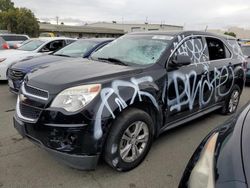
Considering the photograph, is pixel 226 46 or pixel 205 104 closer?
pixel 205 104

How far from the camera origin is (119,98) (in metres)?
2.81

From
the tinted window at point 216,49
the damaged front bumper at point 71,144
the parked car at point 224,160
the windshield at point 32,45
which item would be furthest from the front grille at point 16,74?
the parked car at point 224,160

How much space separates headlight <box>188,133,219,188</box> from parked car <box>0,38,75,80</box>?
6470 millimetres

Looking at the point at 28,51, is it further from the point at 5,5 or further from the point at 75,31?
the point at 5,5

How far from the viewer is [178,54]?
3.69 meters

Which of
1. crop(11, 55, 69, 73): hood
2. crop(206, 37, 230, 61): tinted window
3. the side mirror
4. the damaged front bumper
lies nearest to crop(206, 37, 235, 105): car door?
crop(206, 37, 230, 61): tinted window

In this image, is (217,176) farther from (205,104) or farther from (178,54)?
(205,104)

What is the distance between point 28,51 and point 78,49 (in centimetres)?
221

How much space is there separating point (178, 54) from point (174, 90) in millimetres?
531

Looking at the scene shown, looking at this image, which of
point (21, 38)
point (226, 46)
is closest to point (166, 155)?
point (226, 46)

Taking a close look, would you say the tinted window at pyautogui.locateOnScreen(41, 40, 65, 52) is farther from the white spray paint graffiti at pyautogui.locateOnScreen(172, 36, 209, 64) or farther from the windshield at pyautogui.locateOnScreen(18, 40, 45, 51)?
the white spray paint graffiti at pyautogui.locateOnScreen(172, 36, 209, 64)

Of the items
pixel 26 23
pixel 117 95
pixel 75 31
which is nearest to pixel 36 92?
pixel 117 95

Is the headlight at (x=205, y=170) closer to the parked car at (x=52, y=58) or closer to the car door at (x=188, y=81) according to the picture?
the car door at (x=188, y=81)

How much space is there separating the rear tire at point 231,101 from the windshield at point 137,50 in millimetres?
2197
